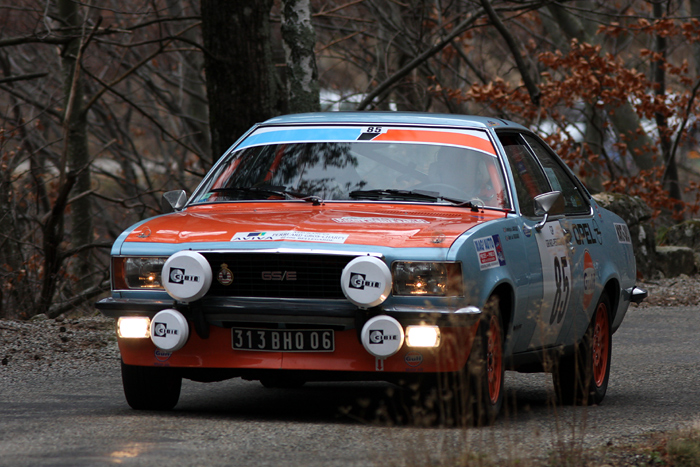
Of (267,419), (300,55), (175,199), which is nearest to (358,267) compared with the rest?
(267,419)

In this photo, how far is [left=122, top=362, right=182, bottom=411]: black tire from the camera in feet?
19.2

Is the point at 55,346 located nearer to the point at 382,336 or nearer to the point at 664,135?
the point at 382,336

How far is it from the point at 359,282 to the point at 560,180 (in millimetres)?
2851

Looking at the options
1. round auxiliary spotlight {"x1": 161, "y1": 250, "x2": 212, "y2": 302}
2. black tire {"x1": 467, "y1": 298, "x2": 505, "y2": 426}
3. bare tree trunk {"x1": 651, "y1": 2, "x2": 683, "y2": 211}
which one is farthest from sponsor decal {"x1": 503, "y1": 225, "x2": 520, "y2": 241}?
bare tree trunk {"x1": 651, "y1": 2, "x2": 683, "y2": 211}

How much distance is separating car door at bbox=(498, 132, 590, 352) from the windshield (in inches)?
10.2

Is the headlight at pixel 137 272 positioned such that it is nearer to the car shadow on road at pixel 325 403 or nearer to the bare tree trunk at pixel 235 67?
the car shadow on road at pixel 325 403

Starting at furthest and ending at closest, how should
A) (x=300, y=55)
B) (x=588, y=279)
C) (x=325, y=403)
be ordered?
(x=300, y=55)
(x=588, y=279)
(x=325, y=403)

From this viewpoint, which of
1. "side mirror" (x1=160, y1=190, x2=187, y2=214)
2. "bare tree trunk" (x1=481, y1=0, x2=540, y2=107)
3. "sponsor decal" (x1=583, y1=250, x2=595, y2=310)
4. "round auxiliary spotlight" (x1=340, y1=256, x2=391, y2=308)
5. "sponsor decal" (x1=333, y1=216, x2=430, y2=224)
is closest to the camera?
"round auxiliary spotlight" (x1=340, y1=256, x2=391, y2=308)

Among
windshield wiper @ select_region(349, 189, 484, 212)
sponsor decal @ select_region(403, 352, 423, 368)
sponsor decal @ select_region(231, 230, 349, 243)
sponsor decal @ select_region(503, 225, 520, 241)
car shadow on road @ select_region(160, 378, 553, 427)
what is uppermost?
windshield wiper @ select_region(349, 189, 484, 212)

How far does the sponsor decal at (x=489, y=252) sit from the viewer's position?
5.49 meters

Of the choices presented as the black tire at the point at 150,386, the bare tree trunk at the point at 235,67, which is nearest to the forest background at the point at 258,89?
the bare tree trunk at the point at 235,67

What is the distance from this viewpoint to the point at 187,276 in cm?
539

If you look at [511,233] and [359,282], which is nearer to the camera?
[359,282]

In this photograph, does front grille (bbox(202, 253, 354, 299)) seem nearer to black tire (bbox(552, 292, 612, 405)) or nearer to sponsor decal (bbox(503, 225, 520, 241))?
sponsor decal (bbox(503, 225, 520, 241))
